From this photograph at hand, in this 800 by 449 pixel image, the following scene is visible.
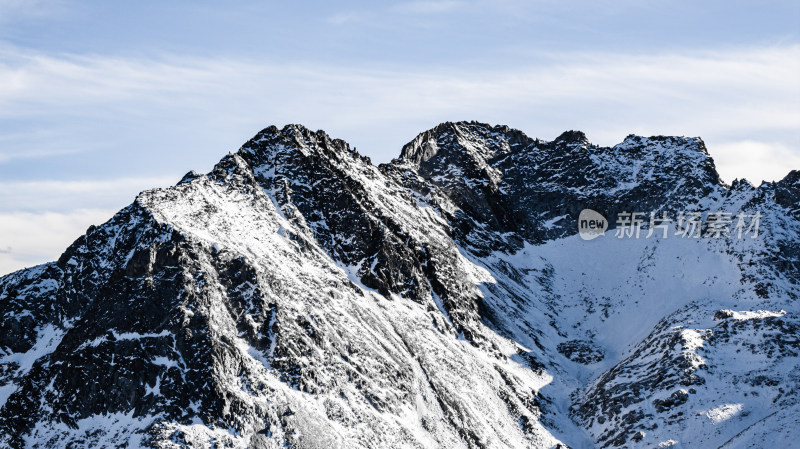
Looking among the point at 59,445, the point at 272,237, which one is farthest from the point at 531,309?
the point at 59,445

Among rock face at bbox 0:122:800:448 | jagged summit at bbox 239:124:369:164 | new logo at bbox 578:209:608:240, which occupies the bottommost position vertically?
rock face at bbox 0:122:800:448

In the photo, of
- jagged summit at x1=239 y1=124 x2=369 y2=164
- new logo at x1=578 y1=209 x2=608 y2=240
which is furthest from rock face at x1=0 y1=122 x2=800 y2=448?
new logo at x1=578 y1=209 x2=608 y2=240

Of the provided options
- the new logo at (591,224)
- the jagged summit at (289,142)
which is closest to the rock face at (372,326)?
the jagged summit at (289,142)

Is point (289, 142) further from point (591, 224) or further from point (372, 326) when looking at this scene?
point (591, 224)

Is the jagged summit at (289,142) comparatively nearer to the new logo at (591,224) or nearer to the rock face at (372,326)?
the rock face at (372,326)

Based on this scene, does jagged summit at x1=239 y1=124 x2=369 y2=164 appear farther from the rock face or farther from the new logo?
the new logo

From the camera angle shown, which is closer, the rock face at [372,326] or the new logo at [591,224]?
the rock face at [372,326]

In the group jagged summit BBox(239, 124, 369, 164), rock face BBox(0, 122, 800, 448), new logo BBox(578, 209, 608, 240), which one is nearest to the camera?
rock face BBox(0, 122, 800, 448)

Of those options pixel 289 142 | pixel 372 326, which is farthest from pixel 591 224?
pixel 372 326
